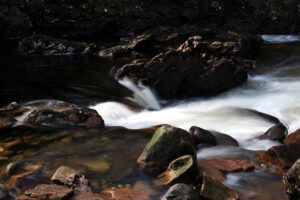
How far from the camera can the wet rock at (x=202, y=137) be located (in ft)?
25.1

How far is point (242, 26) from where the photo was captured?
24172 mm

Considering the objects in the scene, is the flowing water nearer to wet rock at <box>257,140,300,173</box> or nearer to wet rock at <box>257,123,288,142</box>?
wet rock at <box>257,123,288,142</box>

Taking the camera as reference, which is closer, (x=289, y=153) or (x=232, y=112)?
(x=289, y=153)

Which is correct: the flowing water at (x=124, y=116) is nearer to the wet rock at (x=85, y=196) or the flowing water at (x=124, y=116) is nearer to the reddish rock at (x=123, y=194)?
the reddish rock at (x=123, y=194)

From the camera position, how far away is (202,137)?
25.3 feet

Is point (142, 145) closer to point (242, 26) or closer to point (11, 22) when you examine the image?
point (11, 22)

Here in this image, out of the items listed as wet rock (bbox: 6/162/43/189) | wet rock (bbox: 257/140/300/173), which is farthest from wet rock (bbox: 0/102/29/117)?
wet rock (bbox: 257/140/300/173)

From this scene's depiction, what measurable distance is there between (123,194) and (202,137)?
244 cm

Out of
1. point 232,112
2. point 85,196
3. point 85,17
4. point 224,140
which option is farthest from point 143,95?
point 85,17

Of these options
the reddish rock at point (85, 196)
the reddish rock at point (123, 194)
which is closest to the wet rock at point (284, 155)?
the reddish rock at point (123, 194)

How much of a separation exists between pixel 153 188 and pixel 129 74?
6598 mm

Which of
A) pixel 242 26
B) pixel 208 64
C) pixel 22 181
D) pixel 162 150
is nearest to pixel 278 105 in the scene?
pixel 208 64

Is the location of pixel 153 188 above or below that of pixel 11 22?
below

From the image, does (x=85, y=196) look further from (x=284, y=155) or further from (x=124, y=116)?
(x=124, y=116)
